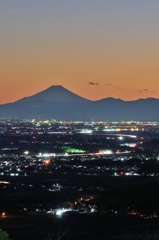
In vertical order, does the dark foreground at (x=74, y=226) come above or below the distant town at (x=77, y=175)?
below

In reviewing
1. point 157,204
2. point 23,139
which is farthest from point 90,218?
point 23,139

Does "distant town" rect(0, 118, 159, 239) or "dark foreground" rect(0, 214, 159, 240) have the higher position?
"distant town" rect(0, 118, 159, 239)

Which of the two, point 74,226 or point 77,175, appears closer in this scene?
point 74,226

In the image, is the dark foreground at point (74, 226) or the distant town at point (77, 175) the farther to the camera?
the distant town at point (77, 175)

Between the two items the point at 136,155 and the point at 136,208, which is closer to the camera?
the point at 136,208

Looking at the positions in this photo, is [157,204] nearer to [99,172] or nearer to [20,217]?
[20,217]

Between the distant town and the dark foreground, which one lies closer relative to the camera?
the dark foreground

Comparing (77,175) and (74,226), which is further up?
(77,175)

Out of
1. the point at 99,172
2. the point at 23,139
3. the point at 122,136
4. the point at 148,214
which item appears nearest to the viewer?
the point at 148,214

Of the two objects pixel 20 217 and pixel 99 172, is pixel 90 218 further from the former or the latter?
pixel 99 172

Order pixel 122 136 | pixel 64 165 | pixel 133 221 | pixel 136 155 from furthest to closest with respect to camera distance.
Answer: pixel 122 136, pixel 136 155, pixel 64 165, pixel 133 221
